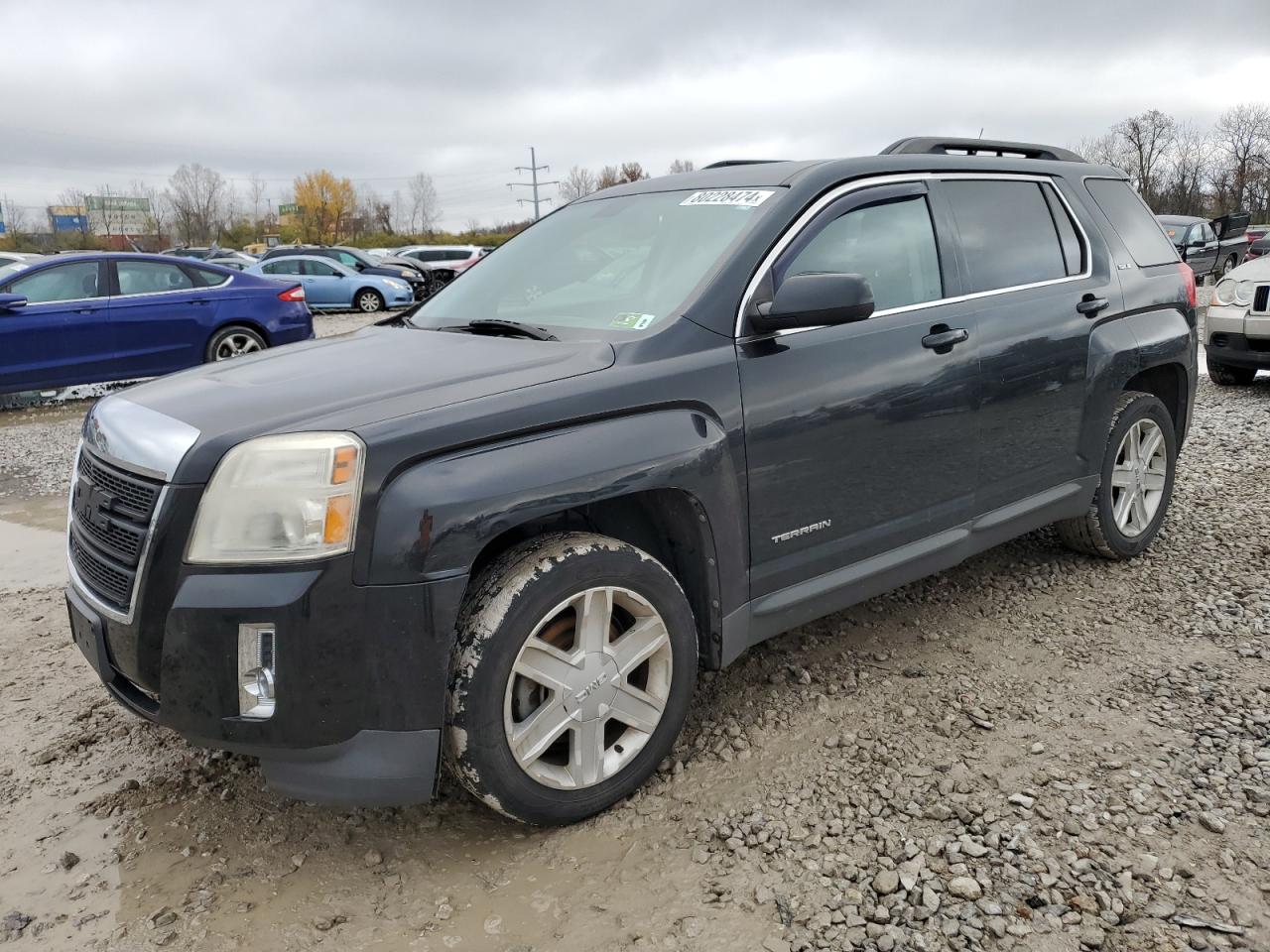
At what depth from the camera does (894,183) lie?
343cm

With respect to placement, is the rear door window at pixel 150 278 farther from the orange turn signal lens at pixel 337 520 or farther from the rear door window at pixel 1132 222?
the orange turn signal lens at pixel 337 520

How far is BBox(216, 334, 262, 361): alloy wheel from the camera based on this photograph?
10139mm

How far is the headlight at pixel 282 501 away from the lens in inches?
87.0

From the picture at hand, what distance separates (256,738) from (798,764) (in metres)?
1.55

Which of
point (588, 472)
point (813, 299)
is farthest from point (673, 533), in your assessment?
point (813, 299)

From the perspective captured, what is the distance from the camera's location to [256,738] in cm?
228

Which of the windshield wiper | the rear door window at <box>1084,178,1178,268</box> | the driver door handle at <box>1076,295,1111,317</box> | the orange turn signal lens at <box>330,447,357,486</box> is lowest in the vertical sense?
the orange turn signal lens at <box>330,447,357,486</box>

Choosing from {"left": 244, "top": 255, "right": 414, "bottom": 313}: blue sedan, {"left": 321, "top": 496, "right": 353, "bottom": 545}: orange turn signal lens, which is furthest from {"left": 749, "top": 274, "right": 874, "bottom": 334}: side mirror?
Result: {"left": 244, "top": 255, "right": 414, "bottom": 313}: blue sedan

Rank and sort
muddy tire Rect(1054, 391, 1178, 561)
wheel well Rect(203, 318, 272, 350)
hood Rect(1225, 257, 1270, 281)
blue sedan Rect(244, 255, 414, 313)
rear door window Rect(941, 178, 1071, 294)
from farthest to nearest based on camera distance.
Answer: blue sedan Rect(244, 255, 414, 313), wheel well Rect(203, 318, 272, 350), hood Rect(1225, 257, 1270, 281), muddy tire Rect(1054, 391, 1178, 561), rear door window Rect(941, 178, 1071, 294)

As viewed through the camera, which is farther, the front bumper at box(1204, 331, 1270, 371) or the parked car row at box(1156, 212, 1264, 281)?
the parked car row at box(1156, 212, 1264, 281)

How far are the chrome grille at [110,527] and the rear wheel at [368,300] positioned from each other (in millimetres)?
18687

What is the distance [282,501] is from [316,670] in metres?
0.40

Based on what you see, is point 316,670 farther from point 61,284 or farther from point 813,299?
point 61,284

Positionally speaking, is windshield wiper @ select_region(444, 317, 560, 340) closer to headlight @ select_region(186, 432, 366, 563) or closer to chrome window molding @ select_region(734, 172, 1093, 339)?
chrome window molding @ select_region(734, 172, 1093, 339)
